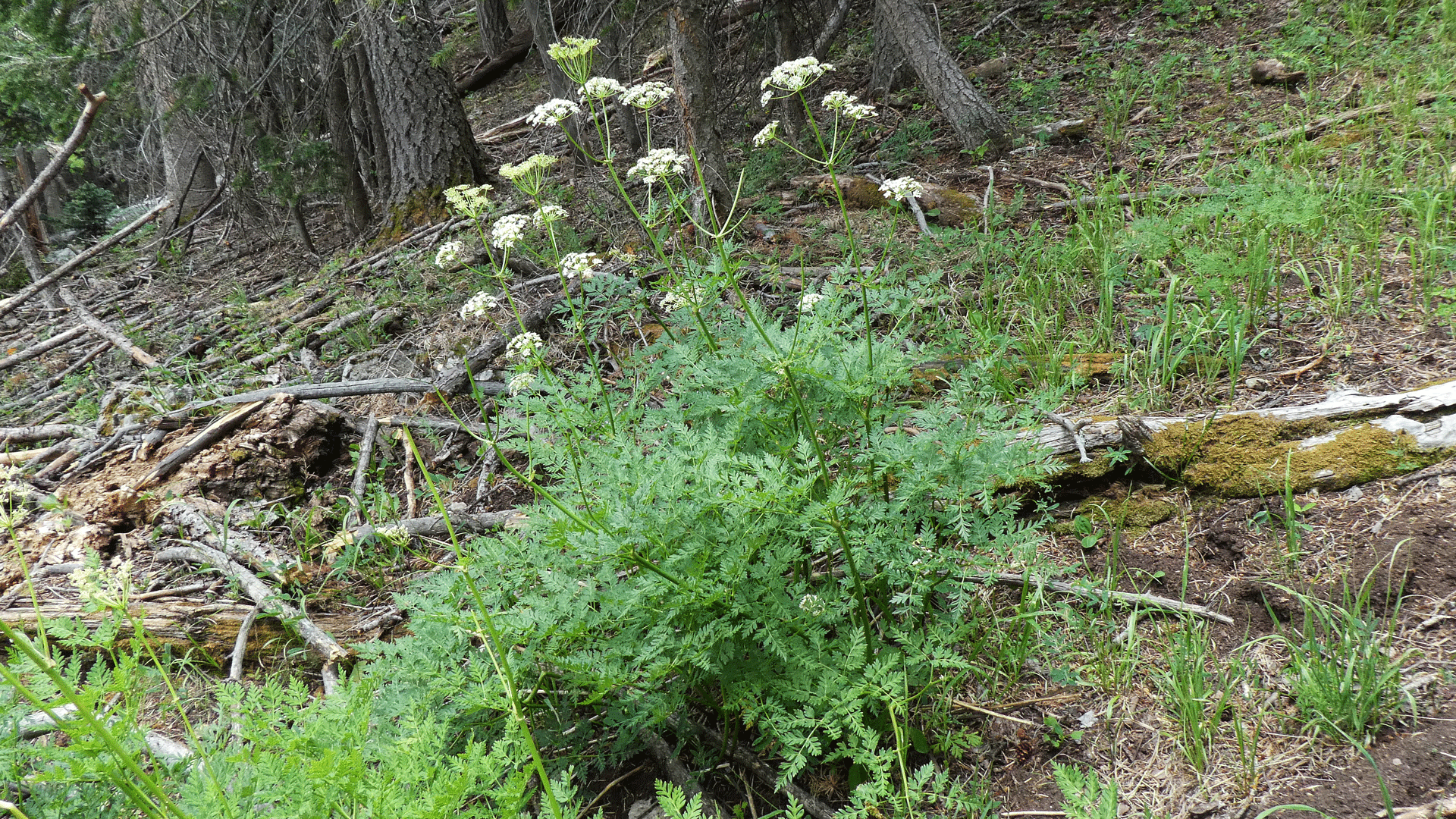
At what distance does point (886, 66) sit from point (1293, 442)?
5.60 m

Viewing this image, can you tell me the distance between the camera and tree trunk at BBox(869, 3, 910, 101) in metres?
7.26

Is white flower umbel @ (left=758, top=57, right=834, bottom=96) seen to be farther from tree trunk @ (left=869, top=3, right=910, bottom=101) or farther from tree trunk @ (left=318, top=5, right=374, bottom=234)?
tree trunk @ (left=318, top=5, right=374, bottom=234)

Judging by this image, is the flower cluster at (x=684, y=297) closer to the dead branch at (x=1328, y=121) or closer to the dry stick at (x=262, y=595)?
the dry stick at (x=262, y=595)

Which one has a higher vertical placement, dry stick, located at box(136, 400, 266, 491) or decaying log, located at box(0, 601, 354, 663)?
dry stick, located at box(136, 400, 266, 491)

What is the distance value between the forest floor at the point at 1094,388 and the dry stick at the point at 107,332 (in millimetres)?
131

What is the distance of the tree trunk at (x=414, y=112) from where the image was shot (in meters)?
6.62

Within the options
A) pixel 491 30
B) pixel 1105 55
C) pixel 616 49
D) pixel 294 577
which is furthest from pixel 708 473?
pixel 491 30

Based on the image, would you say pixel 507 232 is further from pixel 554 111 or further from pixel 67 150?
pixel 67 150

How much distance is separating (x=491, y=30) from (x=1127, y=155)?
10656 millimetres

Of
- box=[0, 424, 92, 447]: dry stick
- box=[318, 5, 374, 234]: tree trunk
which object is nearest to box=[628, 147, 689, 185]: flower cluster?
box=[0, 424, 92, 447]: dry stick

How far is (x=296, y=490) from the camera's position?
13.6 feet

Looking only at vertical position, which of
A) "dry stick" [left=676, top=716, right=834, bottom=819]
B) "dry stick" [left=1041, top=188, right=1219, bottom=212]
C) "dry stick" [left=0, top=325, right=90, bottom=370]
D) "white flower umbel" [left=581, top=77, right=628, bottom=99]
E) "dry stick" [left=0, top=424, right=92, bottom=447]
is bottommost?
"dry stick" [left=676, top=716, right=834, bottom=819]

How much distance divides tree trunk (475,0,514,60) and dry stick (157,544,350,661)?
11.1 metres

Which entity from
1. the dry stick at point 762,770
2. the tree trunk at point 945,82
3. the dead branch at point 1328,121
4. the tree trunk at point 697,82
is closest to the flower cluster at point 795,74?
the dry stick at point 762,770
